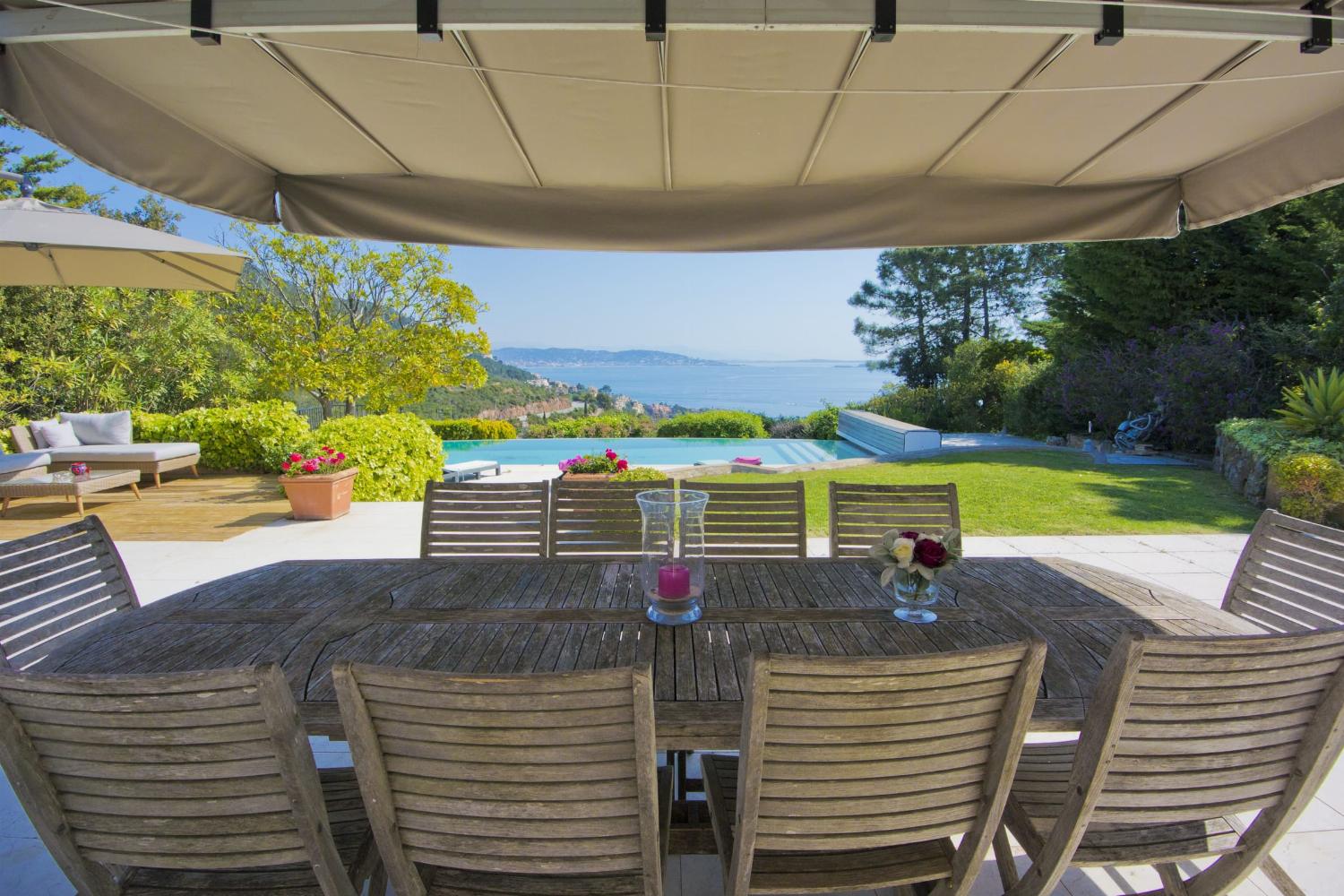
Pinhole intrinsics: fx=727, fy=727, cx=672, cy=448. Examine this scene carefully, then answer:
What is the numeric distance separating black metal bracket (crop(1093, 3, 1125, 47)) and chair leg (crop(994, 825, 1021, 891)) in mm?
1700

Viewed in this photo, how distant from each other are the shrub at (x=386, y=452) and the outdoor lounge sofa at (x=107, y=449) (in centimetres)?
184

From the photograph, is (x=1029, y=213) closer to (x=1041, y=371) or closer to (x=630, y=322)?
(x=1041, y=371)

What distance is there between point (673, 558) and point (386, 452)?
6.35 m

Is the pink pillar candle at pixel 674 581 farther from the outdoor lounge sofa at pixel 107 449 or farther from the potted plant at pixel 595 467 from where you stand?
the outdoor lounge sofa at pixel 107 449

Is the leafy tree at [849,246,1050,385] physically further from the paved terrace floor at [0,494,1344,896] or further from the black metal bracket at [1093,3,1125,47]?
the black metal bracket at [1093,3,1125,47]

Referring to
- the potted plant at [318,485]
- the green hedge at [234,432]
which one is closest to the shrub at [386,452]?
the potted plant at [318,485]

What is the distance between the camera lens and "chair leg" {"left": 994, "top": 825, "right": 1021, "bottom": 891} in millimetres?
1647

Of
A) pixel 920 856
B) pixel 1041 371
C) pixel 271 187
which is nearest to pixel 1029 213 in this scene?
pixel 920 856

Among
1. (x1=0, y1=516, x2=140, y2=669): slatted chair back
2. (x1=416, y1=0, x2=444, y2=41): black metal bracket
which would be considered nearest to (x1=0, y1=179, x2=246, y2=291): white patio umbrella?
(x1=0, y1=516, x2=140, y2=669): slatted chair back

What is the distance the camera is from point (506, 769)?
1.12 m

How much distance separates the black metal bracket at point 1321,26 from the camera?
54.5 inches

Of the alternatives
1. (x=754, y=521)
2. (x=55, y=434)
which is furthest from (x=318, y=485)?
(x=754, y=521)

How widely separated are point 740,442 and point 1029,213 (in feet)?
46.7

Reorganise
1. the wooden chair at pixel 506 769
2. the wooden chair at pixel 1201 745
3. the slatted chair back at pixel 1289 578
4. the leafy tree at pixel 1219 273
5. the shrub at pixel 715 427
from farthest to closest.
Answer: the shrub at pixel 715 427 < the leafy tree at pixel 1219 273 < the slatted chair back at pixel 1289 578 < the wooden chair at pixel 1201 745 < the wooden chair at pixel 506 769
